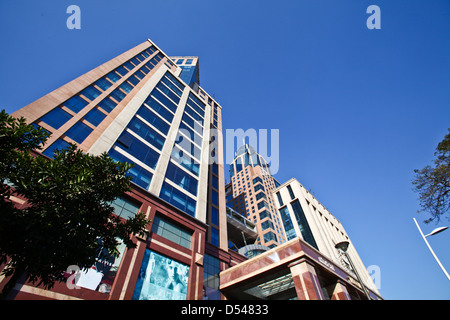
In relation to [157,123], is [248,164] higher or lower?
higher

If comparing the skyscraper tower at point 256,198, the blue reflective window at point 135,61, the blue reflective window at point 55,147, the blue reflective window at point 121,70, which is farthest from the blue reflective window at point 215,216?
the skyscraper tower at point 256,198

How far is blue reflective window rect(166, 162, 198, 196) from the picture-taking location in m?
27.0

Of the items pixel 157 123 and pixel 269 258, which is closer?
pixel 269 258

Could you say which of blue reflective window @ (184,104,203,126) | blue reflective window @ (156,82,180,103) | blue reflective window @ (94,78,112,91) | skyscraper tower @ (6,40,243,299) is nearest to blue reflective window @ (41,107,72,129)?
skyscraper tower @ (6,40,243,299)

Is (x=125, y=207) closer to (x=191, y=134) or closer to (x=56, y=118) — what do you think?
(x=56, y=118)

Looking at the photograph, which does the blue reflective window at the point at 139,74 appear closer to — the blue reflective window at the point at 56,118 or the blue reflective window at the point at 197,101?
the blue reflective window at the point at 197,101

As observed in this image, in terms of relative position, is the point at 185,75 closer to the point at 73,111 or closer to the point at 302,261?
the point at 73,111

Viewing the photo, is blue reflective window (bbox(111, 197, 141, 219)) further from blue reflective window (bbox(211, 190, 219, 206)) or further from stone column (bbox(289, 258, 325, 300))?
blue reflective window (bbox(211, 190, 219, 206))

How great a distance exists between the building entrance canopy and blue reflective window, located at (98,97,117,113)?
82.2ft
